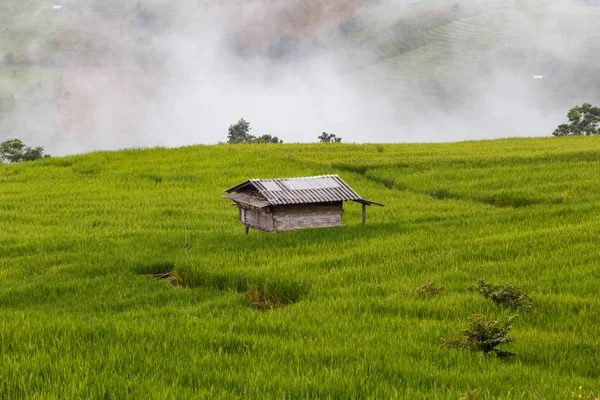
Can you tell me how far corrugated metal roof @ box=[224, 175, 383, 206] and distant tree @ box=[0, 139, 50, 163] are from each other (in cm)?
3230

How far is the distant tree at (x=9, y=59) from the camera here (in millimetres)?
151875

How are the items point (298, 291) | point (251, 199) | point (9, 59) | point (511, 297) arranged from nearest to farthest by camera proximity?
point (511, 297), point (298, 291), point (251, 199), point (9, 59)

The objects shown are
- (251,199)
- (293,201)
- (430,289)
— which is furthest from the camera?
(251,199)

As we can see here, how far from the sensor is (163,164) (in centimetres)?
2866

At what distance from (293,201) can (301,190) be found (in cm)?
45

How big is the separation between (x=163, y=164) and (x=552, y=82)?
5418 inches

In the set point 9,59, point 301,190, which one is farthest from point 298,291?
point 9,59

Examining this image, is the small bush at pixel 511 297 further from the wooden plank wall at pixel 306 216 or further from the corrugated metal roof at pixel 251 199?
the wooden plank wall at pixel 306 216

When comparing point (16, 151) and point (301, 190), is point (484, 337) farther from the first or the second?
point (16, 151)

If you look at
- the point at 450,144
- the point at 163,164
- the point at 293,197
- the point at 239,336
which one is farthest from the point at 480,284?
the point at 450,144

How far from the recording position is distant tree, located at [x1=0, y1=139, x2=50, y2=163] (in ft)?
143

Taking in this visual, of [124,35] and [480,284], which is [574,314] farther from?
[124,35]

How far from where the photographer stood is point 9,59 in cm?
15362

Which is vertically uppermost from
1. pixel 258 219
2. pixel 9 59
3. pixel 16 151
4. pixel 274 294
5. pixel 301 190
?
pixel 9 59
